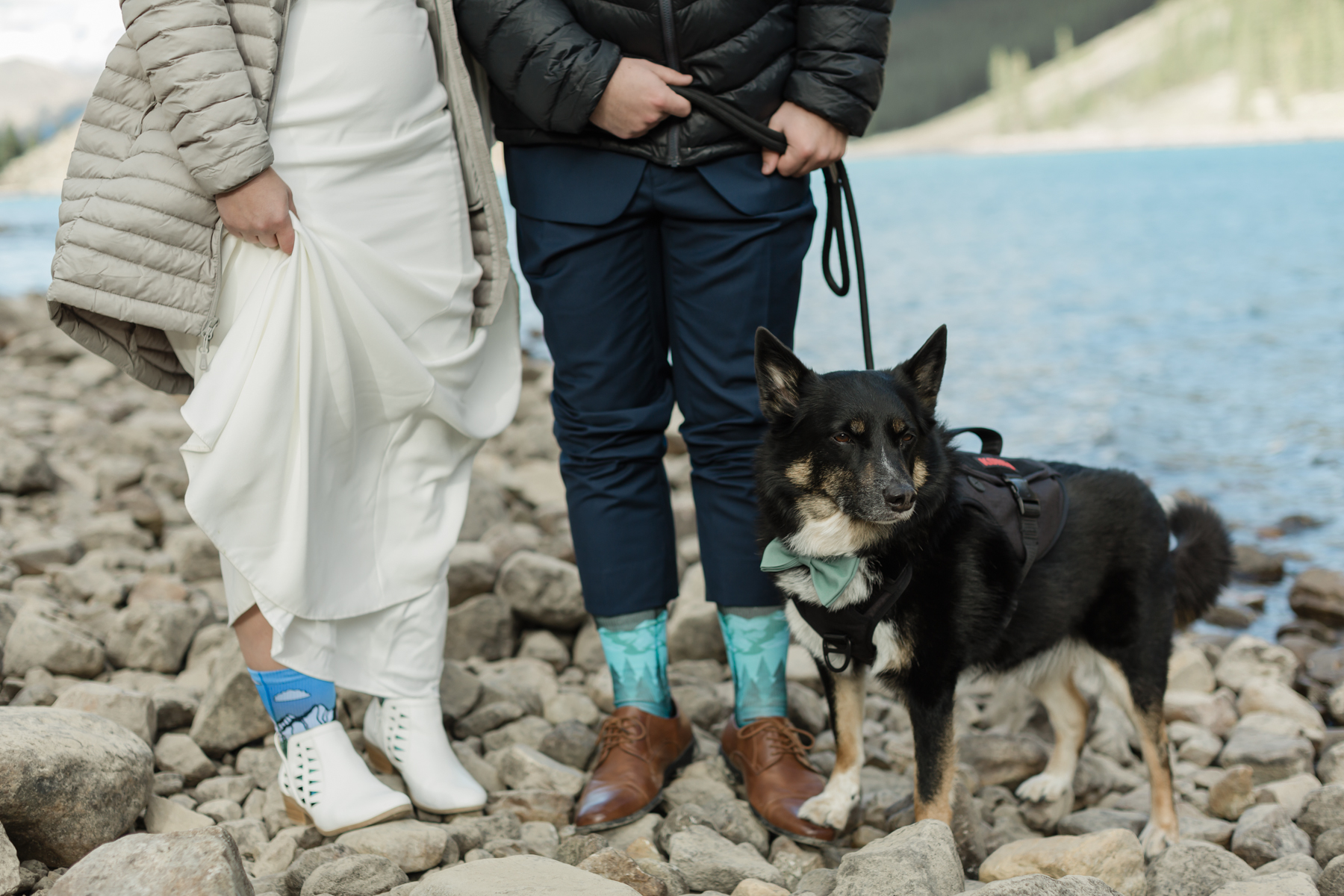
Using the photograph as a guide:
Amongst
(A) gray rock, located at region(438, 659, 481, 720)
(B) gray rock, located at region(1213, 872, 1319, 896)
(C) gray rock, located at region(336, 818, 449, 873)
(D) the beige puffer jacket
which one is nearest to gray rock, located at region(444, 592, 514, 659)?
(A) gray rock, located at region(438, 659, 481, 720)

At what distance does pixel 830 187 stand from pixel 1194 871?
1659 millimetres

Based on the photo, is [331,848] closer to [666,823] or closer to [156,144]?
[666,823]

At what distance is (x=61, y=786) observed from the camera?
1.78 metres

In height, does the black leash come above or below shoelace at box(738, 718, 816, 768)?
above

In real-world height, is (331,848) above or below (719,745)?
above

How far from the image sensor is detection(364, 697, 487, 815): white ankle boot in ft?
7.31

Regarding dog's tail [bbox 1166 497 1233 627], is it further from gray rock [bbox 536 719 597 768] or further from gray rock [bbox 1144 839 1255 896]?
gray rock [bbox 536 719 597 768]

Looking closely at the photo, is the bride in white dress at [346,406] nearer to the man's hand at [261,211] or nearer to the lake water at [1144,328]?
the man's hand at [261,211]

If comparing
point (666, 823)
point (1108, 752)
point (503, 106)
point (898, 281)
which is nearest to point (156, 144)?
point (503, 106)

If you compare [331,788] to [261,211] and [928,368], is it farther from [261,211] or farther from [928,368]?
[928,368]

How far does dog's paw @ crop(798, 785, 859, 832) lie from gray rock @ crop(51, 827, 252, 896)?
3.92ft

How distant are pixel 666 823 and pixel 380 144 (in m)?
1.57

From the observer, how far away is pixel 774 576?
2248 mm

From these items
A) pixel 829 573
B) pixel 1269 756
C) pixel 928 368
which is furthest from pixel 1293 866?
pixel 928 368
